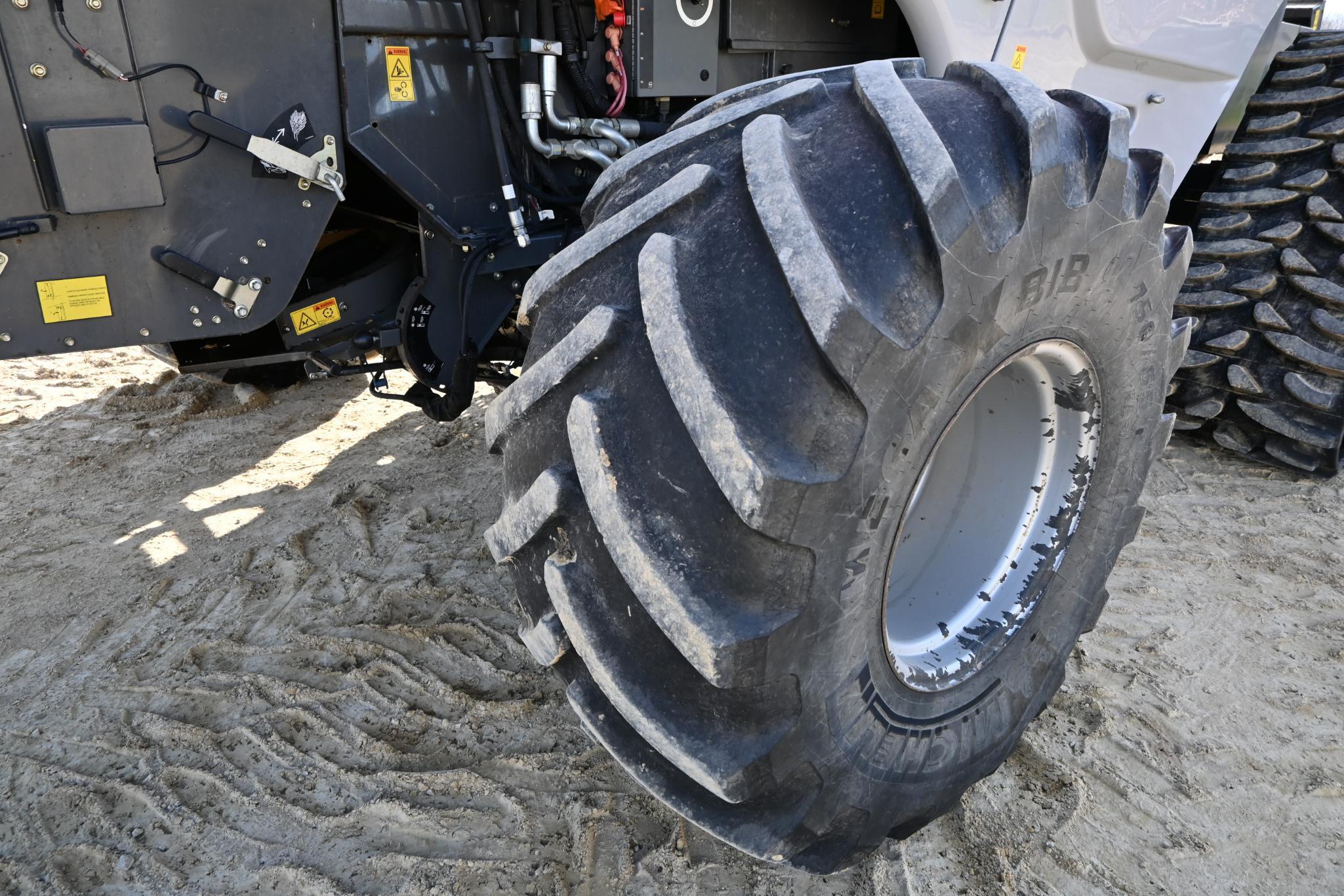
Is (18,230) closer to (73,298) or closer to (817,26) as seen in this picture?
(73,298)

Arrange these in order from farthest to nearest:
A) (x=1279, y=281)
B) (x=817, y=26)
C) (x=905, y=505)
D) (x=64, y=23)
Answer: (x=1279, y=281)
(x=817, y=26)
(x=64, y=23)
(x=905, y=505)

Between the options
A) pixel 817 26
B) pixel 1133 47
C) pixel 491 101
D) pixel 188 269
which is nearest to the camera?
pixel 188 269

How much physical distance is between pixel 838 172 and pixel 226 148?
1277mm

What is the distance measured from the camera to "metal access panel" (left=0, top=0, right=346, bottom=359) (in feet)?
5.19

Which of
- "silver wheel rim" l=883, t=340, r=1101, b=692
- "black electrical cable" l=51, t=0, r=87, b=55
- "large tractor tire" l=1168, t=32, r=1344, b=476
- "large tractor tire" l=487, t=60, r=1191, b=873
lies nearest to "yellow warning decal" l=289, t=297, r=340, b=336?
"black electrical cable" l=51, t=0, r=87, b=55

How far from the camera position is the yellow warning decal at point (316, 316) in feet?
7.53

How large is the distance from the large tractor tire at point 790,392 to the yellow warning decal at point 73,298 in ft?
3.14

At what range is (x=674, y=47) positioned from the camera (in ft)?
6.98

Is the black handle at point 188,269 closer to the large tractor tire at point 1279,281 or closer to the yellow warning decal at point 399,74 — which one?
the yellow warning decal at point 399,74

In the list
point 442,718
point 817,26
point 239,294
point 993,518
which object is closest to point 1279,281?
point 817,26

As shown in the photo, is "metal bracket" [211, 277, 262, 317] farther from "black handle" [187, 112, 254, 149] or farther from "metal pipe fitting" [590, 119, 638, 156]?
"metal pipe fitting" [590, 119, 638, 156]

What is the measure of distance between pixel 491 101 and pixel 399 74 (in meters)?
0.21

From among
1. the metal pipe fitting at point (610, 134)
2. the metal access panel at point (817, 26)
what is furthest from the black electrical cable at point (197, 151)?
the metal access panel at point (817, 26)

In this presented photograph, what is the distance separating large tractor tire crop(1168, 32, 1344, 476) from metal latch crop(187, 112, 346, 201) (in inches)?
116
